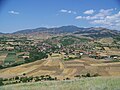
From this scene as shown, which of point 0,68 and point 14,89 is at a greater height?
point 14,89

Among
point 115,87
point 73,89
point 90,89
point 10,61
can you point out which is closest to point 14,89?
point 73,89

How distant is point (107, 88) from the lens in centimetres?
795

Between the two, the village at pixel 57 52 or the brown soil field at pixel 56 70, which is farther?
the village at pixel 57 52

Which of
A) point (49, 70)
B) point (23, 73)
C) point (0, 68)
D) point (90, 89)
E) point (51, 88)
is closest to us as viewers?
point (90, 89)

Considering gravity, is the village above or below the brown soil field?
above

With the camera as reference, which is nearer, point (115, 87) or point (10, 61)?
point (115, 87)

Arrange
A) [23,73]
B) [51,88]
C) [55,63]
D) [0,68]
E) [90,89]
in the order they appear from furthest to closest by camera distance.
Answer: [55,63], [0,68], [23,73], [51,88], [90,89]

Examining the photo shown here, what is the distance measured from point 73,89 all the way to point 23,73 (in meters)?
29.7

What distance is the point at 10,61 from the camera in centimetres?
5072

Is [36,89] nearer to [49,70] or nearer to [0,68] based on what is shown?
[49,70]

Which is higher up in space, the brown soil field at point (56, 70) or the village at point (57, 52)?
the village at point (57, 52)

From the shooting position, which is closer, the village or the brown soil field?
the brown soil field

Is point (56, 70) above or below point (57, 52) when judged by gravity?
below

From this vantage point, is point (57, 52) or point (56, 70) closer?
point (56, 70)
